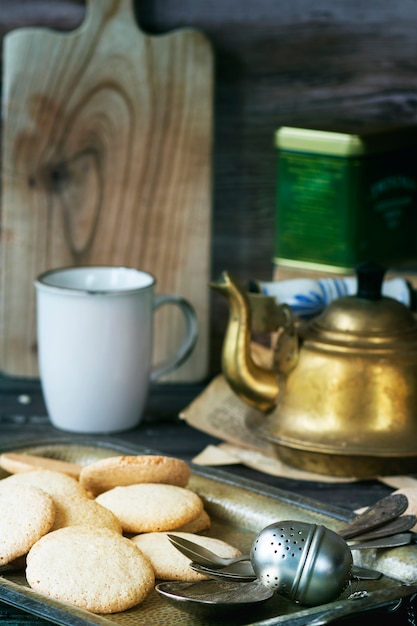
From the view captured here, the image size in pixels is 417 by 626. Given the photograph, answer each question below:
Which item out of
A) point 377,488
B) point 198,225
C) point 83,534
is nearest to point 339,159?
point 198,225

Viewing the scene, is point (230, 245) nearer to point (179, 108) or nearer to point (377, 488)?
point (179, 108)

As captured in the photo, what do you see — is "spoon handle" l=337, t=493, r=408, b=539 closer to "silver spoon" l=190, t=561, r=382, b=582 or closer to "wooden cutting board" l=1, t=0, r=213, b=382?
"silver spoon" l=190, t=561, r=382, b=582

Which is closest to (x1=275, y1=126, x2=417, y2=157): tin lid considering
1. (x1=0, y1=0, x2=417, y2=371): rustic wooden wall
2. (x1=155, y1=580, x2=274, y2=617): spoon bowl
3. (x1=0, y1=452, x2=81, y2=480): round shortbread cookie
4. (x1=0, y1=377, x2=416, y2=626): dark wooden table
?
(x1=0, y1=0, x2=417, y2=371): rustic wooden wall

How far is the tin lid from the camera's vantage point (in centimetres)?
104

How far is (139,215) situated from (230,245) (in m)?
0.12

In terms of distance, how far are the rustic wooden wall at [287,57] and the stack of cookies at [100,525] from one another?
532mm

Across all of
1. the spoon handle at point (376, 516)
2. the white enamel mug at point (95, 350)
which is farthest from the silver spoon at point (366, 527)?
the white enamel mug at point (95, 350)

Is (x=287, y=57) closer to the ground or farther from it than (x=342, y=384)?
farther from it

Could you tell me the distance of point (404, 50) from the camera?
4.00ft

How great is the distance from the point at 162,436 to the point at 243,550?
31 centimetres

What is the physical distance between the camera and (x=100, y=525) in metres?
0.72

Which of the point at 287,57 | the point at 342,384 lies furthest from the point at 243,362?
the point at 287,57

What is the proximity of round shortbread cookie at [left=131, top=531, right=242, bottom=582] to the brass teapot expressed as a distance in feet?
0.61

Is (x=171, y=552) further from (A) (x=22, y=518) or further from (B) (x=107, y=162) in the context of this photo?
(B) (x=107, y=162)
